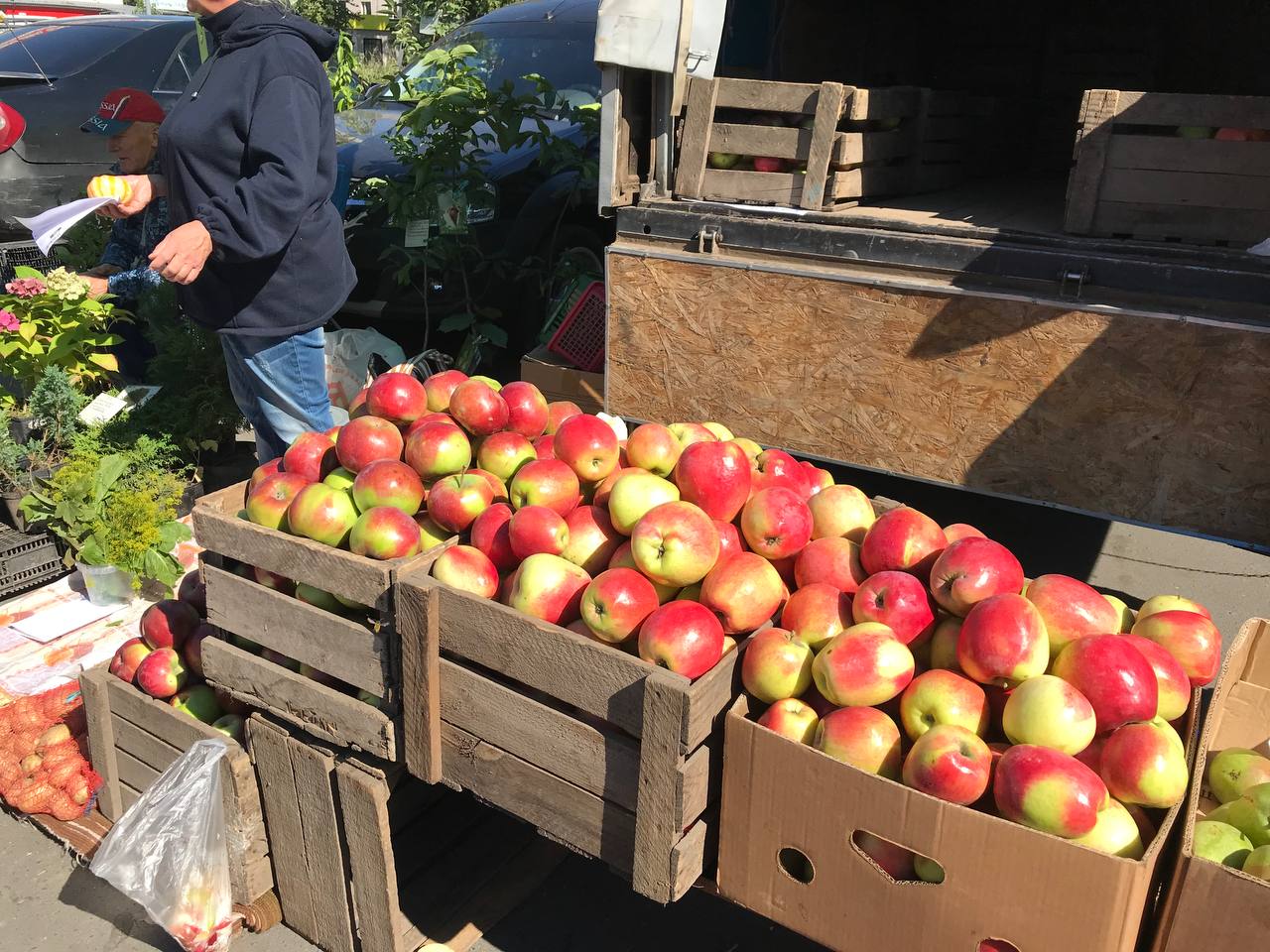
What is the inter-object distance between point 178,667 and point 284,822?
1.84 feet

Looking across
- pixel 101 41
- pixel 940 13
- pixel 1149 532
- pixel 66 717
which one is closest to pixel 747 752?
pixel 66 717

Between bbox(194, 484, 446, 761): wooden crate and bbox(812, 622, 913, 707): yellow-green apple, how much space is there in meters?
0.89

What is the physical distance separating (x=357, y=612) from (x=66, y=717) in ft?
4.83

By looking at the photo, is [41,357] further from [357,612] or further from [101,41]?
[101,41]

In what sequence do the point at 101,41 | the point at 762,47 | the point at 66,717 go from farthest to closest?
1. the point at 101,41
2. the point at 762,47
3. the point at 66,717

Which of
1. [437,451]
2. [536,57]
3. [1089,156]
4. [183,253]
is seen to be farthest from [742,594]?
[536,57]

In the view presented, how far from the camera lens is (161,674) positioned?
2797mm

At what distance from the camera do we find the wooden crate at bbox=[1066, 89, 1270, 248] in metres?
3.34

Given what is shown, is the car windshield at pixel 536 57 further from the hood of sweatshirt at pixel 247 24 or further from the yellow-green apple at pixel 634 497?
the yellow-green apple at pixel 634 497

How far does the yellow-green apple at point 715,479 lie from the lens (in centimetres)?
228

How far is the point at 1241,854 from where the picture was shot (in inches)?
67.5

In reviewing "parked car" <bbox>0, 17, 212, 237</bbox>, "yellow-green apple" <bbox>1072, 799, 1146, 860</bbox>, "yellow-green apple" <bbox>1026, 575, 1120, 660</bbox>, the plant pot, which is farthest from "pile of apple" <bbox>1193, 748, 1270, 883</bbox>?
"parked car" <bbox>0, 17, 212, 237</bbox>

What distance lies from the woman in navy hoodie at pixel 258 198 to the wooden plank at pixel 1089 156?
2.57 metres

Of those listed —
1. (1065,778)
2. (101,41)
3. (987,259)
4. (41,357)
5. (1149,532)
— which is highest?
(101,41)
